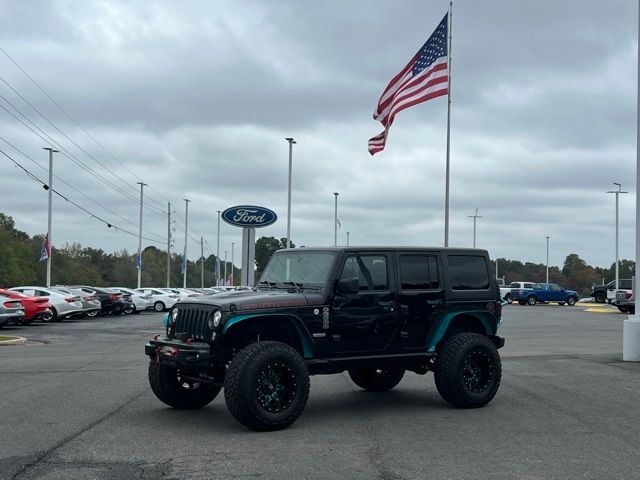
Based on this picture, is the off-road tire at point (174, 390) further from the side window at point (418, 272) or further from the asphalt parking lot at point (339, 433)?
the side window at point (418, 272)

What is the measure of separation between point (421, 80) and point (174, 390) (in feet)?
55.1

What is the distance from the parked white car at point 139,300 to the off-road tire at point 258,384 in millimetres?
36177

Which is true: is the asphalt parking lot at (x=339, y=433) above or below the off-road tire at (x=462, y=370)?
below

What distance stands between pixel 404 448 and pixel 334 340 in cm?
197

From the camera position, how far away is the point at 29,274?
102 m

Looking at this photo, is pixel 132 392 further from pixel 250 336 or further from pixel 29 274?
pixel 29 274

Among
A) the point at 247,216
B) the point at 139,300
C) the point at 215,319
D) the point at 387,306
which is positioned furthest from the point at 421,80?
the point at 139,300

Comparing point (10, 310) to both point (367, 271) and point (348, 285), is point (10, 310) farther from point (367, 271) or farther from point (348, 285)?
point (348, 285)

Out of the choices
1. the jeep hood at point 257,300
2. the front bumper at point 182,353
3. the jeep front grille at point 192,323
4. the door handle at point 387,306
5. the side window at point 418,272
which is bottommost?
the front bumper at point 182,353

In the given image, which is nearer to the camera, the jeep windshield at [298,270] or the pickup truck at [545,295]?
the jeep windshield at [298,270]

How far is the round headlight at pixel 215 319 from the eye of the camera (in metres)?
8.73

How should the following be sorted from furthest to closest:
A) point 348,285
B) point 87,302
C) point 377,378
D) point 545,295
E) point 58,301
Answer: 1. point 545,295
2. point 87,302
3. point 58,301
4. point 377,378
5. point 348,285

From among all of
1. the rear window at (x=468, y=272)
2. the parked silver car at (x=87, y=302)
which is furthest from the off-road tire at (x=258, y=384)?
the parked silver car at (x=87, y=302)

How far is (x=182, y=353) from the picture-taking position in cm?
883
